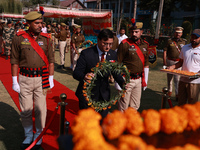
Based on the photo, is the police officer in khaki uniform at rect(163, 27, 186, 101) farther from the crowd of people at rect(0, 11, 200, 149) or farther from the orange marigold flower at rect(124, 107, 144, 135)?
the orange marigold flower at rect(124, 107, 144, 135)

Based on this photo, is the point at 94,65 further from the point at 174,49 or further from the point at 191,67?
the point at 174,49

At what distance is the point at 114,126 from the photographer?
5.51ft

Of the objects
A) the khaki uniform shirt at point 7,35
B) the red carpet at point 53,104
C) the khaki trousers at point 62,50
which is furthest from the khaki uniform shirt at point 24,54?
the khaki uniform shirt at point 7,35

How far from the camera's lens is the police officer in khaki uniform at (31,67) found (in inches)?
140

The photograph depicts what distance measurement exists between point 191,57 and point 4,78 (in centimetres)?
768

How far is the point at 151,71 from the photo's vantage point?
444 inches

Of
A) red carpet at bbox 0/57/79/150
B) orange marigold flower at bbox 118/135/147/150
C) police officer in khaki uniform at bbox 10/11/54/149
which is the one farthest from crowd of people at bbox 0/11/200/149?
orange marigold flower at bbox 118/135/147/150

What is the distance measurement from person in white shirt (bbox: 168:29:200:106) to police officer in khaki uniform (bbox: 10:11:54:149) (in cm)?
312

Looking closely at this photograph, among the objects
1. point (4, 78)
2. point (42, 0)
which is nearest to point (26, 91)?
point (4, 78)

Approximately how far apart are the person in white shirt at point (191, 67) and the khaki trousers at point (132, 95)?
113cm

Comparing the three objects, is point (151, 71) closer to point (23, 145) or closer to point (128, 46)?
point (128, 46)

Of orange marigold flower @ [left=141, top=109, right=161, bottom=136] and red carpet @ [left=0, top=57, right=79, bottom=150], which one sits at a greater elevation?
orange marigold flower @ [left=141, top=109, right=161, bottom=136]

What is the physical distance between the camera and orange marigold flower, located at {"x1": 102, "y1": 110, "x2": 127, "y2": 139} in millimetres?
1670

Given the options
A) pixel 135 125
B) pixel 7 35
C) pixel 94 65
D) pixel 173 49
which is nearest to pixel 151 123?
pixel 135 125
